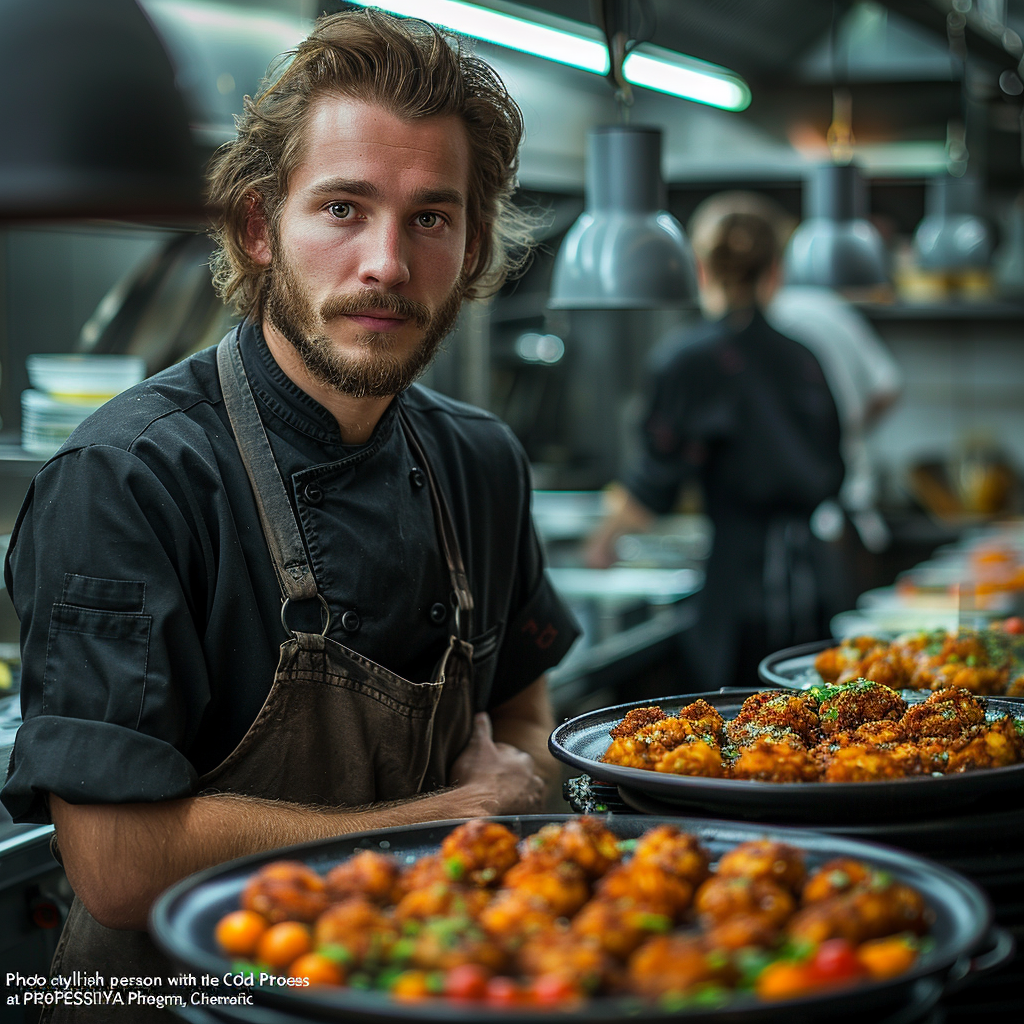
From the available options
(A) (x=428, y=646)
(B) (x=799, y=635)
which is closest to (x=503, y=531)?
(A) (x=428, y=646)

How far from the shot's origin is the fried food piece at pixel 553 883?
0.91 meters

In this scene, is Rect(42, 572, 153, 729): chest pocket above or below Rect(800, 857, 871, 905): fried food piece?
above

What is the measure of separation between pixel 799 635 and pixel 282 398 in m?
2.85

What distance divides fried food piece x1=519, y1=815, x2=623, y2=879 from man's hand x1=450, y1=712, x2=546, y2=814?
0.56 metres

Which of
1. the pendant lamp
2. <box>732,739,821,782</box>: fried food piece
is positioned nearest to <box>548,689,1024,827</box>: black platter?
<box>732,739,821,782</box>: fried food piece

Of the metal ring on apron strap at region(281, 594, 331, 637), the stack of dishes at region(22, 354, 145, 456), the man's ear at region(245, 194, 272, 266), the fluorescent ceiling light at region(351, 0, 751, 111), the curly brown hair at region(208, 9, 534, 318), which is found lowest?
the metal ring on apron strap at region(281, 594, 331, 637)

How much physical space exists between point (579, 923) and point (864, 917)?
19 cm

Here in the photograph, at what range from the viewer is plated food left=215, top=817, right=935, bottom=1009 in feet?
2.53

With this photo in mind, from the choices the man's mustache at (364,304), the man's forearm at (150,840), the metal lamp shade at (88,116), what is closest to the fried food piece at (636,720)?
the man's forearm at (150,840)

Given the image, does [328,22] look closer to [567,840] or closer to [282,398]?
[282,398]

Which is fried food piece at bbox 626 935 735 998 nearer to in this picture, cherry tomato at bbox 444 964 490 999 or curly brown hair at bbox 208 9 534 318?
cherry tomato at bbox 444 964 490 999

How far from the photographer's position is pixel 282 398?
1.62 m

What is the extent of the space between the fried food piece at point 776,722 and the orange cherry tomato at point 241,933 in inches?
24.4

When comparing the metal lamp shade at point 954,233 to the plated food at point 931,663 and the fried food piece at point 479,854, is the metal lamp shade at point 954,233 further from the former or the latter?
the fried food piece at point 479,854
